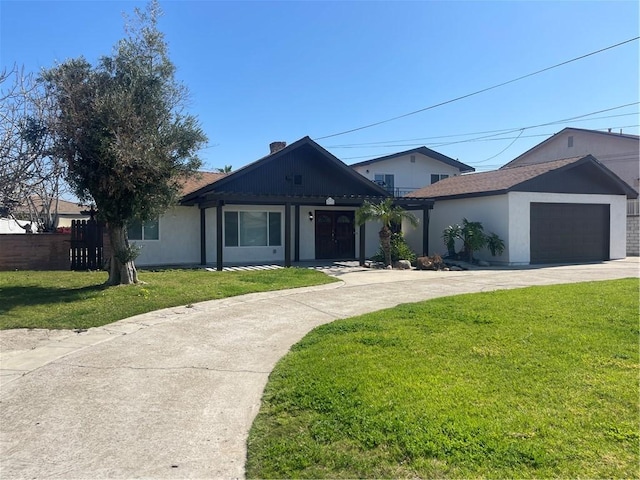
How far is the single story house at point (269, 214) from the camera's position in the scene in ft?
57.6

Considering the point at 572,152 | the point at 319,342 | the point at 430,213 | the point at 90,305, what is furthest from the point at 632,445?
the point at 572,152

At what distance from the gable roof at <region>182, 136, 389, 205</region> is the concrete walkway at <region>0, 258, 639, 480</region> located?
9100mm

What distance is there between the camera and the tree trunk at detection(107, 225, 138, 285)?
35.0 feet

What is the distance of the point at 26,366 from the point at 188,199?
495 inches

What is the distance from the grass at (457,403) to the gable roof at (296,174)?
1203cm

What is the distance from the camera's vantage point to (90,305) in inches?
344

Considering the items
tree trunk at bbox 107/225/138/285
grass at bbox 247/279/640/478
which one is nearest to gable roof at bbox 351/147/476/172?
tree trunk at bbox 107/225/138/285

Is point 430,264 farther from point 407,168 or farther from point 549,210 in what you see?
point 407,168

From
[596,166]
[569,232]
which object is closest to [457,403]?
[569,232]

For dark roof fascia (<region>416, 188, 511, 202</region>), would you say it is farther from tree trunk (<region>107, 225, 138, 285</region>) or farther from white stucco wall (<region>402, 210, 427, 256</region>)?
tree trunk (<region>107, 225, 138, 285</region>)

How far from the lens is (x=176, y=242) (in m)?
18.2

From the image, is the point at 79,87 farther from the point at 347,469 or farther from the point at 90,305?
the point at 347,469

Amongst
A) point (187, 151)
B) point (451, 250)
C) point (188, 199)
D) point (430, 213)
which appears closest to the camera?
point (187, 151)

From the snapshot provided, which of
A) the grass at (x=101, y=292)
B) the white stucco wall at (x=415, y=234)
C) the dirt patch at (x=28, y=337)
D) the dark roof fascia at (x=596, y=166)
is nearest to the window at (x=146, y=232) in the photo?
the grass at (x=101, y=292)
